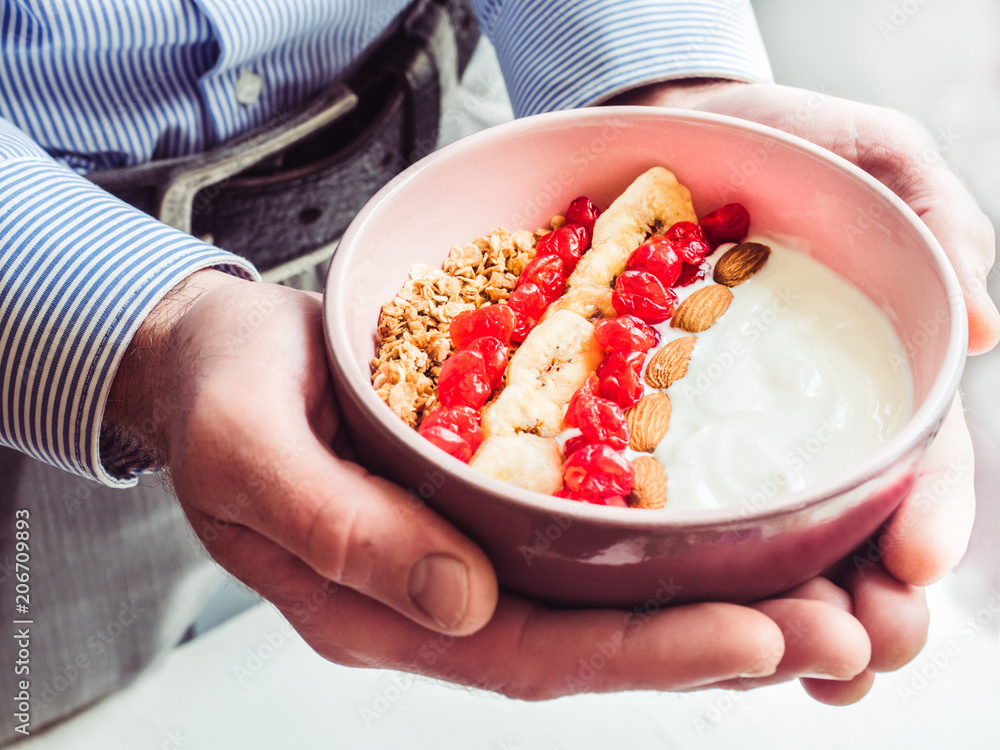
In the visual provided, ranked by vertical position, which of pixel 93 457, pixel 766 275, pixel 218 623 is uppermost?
pixel 766 275

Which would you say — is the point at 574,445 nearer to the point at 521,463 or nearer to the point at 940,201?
the point at 521,463

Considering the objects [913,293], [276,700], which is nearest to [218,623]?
[276,700]

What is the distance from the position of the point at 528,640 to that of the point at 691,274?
32 centimetres

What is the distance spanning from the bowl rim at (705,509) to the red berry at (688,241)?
0.08 m

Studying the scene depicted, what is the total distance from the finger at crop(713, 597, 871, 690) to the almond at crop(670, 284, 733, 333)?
0.69 feet

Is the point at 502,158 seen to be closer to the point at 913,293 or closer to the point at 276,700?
the point at 913,293

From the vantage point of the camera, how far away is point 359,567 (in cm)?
48

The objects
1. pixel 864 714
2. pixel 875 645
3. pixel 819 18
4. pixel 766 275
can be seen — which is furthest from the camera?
pixel 819 18

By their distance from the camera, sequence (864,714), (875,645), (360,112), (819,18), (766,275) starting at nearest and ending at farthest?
1. (875,645)
2. (766,275)
3. (864,714)
4. (360,112)
5. (819,18)

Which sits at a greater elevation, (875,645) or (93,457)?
(875,645)

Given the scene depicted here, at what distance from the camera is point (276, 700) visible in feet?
3.04

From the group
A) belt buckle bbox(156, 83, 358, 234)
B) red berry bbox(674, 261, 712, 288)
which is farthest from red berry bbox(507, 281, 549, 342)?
Answer: belt buckle bbox(156, 83, 358, 234)

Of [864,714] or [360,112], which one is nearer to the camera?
→ [864,714]

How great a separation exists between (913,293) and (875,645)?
0.24m
